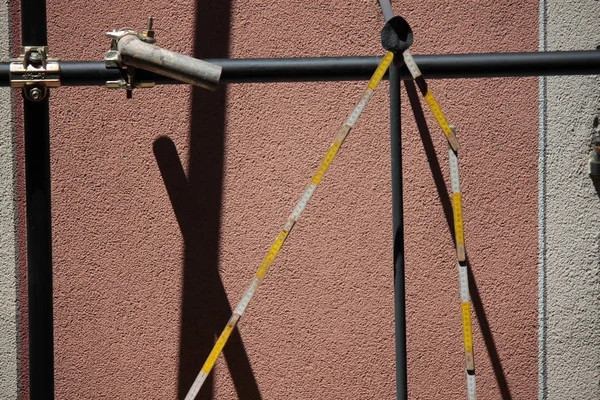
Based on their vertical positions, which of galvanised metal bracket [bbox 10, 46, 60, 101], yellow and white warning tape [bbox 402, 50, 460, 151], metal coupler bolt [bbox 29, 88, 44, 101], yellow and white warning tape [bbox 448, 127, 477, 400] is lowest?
yellow and white warning tape [bbox 448, 127, 477, 400]

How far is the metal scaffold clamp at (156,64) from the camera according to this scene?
2.13 metres

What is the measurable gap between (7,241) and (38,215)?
0.76 m

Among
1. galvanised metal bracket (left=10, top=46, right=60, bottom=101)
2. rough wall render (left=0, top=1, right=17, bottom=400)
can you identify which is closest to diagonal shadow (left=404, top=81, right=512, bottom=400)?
galvanised metal bracket (left=10, top=46, right=60, bottom=101)

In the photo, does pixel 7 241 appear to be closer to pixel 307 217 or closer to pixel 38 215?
pixel 38 215

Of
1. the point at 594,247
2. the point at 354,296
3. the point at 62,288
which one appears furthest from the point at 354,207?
the point at 62,288

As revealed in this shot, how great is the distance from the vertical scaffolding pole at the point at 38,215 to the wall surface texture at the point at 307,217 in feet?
2.13

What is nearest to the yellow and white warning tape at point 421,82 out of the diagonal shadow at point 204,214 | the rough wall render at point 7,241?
the diagonal shadow at point 204,214

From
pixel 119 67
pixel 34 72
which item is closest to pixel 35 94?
pixel 34 72

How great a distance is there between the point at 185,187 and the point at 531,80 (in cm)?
147

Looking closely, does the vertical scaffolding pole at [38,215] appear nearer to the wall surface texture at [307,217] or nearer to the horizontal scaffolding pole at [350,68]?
the horizontal scaffolding pole at [350,68]

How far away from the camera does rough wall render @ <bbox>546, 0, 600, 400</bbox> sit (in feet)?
9.40

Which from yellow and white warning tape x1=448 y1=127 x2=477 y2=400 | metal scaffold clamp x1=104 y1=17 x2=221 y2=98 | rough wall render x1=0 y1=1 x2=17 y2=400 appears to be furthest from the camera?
rough wall render x1=0 y1=1 x2=17 y2=400

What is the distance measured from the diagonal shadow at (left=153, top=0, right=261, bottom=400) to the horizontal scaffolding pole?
24.1 inches

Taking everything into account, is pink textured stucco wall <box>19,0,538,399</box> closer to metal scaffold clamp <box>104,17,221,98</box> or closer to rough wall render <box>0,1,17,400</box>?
rough wall render <box>0,1,17,400</box>
